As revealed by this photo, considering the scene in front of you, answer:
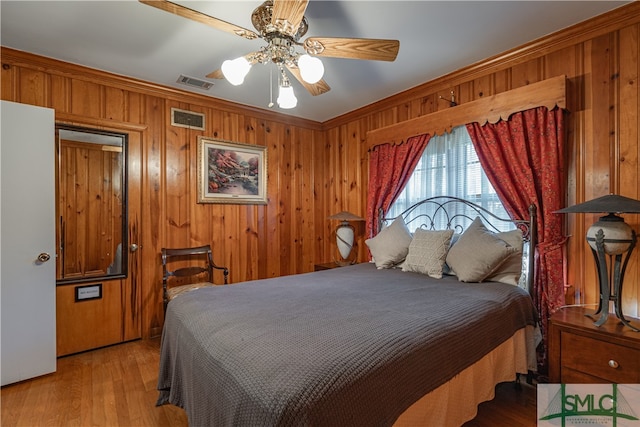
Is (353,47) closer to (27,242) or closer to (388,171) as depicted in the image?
(388,171)

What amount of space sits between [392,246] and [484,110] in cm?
142

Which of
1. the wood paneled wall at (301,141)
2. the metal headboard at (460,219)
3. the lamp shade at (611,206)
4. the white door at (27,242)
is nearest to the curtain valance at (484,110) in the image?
the wood paneled wall at (301,141)

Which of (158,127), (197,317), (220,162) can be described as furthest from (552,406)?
(158,127)

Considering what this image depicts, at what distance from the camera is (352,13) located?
6.78ft

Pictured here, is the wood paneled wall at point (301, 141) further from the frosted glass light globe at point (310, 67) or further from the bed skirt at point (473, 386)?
the frosted glass light globe at point (310, 67)

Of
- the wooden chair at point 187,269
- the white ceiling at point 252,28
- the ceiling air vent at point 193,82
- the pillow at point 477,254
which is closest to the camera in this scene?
the white ceiling at point 252,28

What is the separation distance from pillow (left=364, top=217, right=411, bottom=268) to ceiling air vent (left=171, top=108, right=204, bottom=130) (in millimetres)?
2320

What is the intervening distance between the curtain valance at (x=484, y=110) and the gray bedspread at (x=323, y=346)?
4.57 feet

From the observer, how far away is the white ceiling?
2.02 metres

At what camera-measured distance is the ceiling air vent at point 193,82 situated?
304 cm

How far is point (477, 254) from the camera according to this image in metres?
2.33

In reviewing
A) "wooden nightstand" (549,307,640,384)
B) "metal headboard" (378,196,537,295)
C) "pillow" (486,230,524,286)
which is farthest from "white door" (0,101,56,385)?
"wooden nightstand" (549,307,640,384)

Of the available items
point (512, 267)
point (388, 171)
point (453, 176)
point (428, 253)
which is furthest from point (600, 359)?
point (388, 171)

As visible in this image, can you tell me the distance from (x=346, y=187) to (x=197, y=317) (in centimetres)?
293
